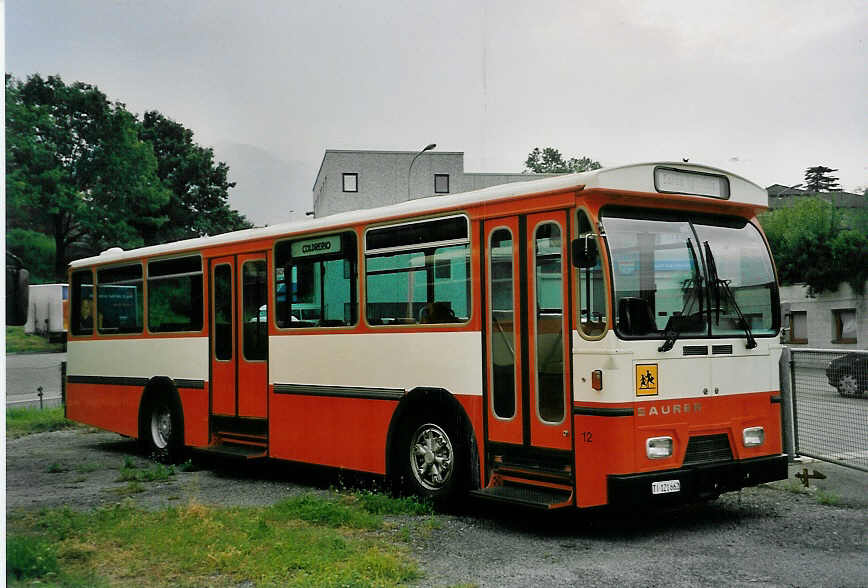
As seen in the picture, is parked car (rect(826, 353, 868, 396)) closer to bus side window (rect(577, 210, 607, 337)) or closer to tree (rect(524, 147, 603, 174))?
bus side window (rect(577, 210, 607, 337))

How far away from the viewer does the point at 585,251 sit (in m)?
A: 7.34

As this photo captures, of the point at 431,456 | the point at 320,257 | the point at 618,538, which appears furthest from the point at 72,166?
the point at 618,538

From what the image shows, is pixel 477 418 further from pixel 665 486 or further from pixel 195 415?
pixel 195 415

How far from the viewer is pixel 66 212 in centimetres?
1803

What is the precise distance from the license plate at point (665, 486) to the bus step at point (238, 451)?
5.34 meters

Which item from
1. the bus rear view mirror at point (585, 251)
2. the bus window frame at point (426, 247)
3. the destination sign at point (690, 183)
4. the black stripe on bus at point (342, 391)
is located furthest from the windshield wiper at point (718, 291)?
the black stripe on bus at point (342, 391)

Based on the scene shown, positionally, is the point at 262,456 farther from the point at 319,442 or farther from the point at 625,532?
the point at 625,532

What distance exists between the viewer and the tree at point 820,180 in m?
47.4

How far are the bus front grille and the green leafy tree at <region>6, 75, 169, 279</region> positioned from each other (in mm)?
9667

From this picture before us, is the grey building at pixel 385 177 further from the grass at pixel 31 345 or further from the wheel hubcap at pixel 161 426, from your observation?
the wheel hubcap at pixel 161 426

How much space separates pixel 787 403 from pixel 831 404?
640mm

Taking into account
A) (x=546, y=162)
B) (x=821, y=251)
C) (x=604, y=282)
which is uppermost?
(x=546, y=162)

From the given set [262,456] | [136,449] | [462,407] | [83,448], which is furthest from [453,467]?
[83,448]

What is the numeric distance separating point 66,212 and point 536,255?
503 inches
